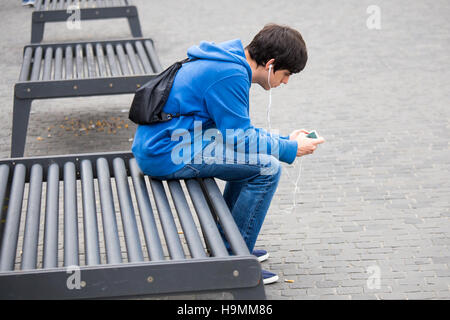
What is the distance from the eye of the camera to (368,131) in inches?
224

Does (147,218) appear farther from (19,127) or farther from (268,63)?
(19,127)

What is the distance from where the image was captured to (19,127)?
504 centimetres

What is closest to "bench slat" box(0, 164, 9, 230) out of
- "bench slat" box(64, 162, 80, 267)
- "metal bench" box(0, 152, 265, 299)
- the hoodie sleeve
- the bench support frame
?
"metal bench" box(0, 152, 265, 299)

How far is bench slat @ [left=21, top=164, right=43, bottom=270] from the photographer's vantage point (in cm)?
271

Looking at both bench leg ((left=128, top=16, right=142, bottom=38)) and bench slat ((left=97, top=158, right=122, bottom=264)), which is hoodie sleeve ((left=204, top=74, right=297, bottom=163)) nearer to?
bench slat ((left=97, top=158, right=122, bottom=264))

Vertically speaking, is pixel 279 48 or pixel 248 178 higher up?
pixel 279 48

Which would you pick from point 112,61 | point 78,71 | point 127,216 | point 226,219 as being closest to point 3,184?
point 127,216

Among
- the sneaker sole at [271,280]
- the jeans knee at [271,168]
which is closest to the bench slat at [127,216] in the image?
the jeans knee at [271,168]

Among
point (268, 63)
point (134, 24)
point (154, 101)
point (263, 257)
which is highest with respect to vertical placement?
point (268, 63)

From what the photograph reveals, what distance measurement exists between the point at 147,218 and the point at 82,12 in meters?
5.33

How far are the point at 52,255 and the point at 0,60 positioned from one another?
5767mm

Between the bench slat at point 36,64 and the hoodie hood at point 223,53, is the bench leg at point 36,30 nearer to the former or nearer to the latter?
the bench slat at point 36,64

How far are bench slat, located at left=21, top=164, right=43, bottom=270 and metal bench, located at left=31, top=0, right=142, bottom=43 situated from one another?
15.1 feet
